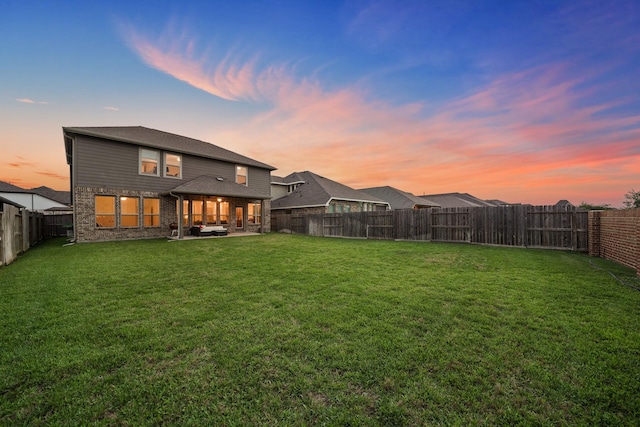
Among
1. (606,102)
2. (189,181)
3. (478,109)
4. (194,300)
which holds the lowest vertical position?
(194,300)

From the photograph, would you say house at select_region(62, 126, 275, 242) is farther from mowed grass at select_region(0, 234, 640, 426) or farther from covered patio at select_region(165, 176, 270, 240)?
mowed grass at select_region(0, 234, 640, 426)

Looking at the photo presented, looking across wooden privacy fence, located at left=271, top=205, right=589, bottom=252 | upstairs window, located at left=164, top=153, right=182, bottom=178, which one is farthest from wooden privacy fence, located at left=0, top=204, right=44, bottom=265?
wooden privacy fence, located at left=271, top=205, right=589, bottom=252

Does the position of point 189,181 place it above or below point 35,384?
above

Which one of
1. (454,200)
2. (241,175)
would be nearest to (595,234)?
(241,175)

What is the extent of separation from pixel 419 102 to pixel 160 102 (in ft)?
53.0

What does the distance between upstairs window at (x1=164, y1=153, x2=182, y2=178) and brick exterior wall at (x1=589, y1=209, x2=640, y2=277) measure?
20388 mm

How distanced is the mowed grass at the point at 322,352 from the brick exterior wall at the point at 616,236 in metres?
2.07

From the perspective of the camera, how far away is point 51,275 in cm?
615

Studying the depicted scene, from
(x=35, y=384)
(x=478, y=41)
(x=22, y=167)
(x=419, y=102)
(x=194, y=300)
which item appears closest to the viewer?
(x=35, y=384)

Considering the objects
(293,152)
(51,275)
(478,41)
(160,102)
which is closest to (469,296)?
(51,275)

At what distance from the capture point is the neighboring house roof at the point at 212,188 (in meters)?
14.8

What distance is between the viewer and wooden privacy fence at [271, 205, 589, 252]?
9906 mm

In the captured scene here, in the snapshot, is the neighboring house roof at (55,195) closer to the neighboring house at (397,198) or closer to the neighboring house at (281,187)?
the neighboring house at (281,187)

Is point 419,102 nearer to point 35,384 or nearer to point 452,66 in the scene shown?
point 452,66
